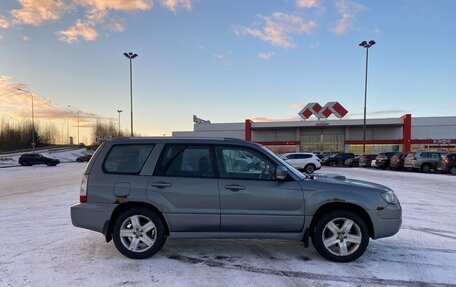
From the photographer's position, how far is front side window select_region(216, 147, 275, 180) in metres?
5.13

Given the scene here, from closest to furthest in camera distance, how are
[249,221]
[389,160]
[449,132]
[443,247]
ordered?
[249,221]
[443,247]
[389,160]
[449,132]

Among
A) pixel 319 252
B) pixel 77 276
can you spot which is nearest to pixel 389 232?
pixel 319 252

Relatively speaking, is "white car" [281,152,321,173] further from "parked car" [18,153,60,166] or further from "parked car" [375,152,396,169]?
"parked car" [18,153,60,166]

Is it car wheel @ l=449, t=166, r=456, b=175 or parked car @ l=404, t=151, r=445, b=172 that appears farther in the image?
parked car @ l=404, t=151, r=445, b=172

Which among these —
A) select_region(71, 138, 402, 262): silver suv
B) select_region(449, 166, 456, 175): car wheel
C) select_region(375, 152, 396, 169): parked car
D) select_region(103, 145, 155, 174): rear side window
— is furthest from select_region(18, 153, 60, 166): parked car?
select_region(103, 145, 155, 174): rear side window

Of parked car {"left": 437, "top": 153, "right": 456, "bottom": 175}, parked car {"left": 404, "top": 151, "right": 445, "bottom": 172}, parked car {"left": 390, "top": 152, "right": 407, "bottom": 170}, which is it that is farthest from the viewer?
parked car {"left": 390, "top": 152, "right": 407, "bottom": 170}

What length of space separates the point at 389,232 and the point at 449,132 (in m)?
68.0

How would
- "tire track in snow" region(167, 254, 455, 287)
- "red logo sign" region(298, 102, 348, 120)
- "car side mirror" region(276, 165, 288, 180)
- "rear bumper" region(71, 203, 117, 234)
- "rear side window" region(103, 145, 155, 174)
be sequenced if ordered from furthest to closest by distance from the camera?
"red logo sign" region(298, 102, 348, 120)
"rear side window" region(103, 145, 155, 174)
"rear bumper" region(71, 203, 117, 234)
"car side mirror" region(276, 165, 288, 180)
"tire track in snow" region(167, 254, 455, 287)

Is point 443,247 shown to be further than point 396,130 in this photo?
No

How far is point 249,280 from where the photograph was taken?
4.40 meters

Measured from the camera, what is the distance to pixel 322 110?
205 feet

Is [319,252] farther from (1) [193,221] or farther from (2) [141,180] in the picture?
(2) [141,180]

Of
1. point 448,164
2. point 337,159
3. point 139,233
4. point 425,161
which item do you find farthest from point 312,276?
point 337,159

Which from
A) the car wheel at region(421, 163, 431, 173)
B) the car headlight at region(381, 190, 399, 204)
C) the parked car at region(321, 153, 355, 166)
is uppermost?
the car headlight at region(381, 190, 399, 204)
